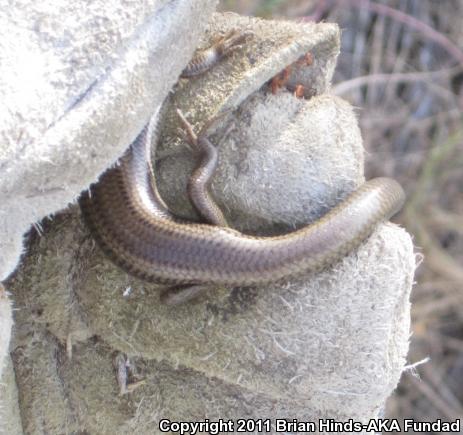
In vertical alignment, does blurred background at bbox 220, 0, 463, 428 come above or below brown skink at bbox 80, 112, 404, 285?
below

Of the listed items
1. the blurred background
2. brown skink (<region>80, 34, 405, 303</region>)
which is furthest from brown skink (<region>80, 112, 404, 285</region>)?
the blurred background

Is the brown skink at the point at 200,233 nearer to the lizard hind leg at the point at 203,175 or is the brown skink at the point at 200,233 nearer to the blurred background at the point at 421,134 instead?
the lizard hind leg at the point at 203,175

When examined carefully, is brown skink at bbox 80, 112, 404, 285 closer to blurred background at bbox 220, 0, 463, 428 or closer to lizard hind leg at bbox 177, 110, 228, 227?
lizard hind leg at bbox 177, 110, 228, 227

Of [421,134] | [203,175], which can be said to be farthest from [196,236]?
[421,134]

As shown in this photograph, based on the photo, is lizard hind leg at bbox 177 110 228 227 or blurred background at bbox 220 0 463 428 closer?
lizard hind leg at bbox 177 110 228 227

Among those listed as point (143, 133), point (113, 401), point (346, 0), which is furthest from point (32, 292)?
point (346, 0)
